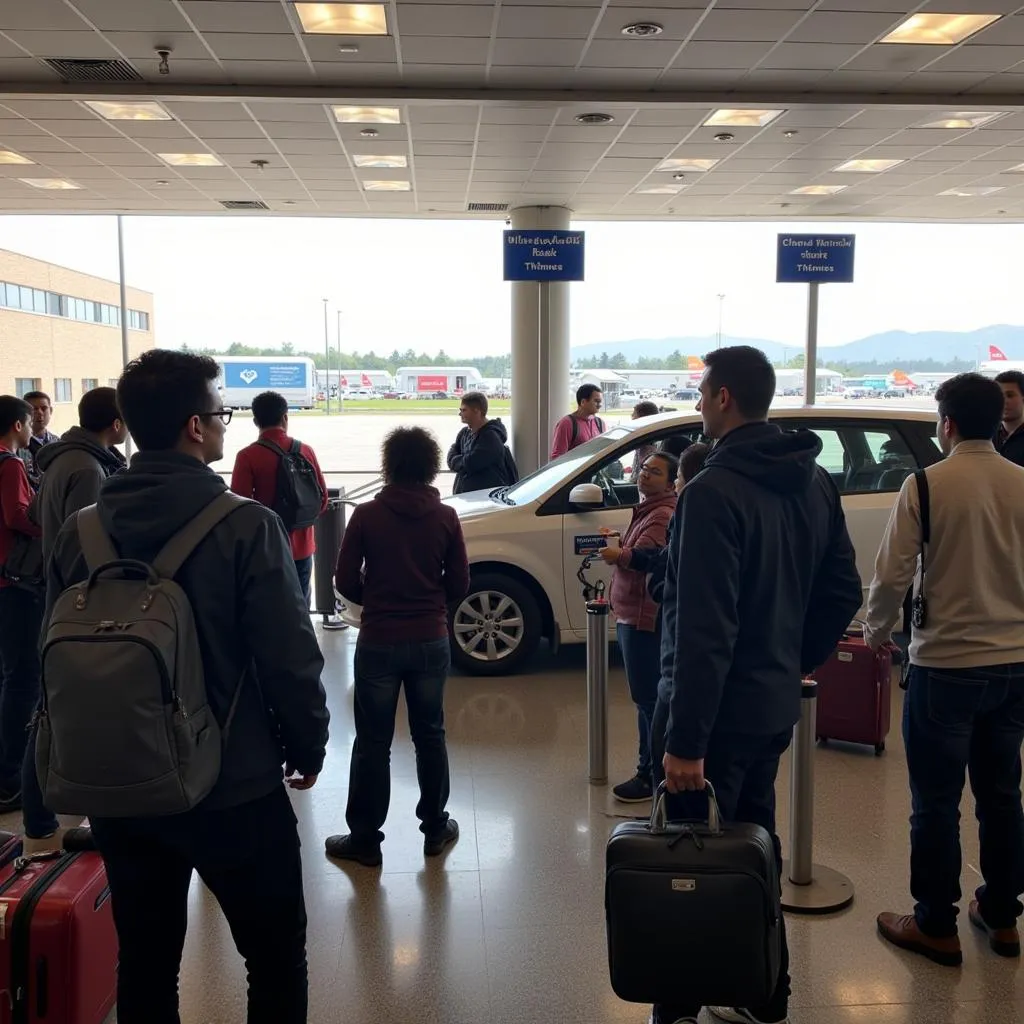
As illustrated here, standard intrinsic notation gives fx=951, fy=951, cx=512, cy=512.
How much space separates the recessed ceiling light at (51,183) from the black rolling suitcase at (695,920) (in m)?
11.0

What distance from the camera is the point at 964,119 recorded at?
320 inches

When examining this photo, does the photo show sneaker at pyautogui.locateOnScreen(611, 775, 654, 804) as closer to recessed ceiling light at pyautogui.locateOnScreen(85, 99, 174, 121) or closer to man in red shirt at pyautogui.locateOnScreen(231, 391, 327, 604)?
man in red shirt at pyautogui.locateOnScreen(231, 391, 327, 604)

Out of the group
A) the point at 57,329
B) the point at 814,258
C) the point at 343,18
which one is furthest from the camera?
the point at 57,329

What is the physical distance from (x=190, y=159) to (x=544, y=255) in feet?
12.2

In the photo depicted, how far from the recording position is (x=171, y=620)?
172cm

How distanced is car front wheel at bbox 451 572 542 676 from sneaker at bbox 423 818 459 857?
7.40ft

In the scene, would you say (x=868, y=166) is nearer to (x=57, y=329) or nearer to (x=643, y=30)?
(x=643, y=30)

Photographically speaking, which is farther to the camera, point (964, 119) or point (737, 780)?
Result: point (964, 119)

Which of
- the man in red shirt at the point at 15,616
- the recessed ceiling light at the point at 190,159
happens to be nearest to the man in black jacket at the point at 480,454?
the recessed ceiling light at the point at 190,159

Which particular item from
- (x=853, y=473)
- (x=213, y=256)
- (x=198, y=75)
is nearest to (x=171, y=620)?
(x=853, y=473)

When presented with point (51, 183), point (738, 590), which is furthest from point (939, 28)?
point (51, 183)

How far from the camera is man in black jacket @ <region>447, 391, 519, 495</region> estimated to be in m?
7.93

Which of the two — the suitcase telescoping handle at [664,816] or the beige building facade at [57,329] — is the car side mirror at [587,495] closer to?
the suitcase telescoping handle at [664,816]

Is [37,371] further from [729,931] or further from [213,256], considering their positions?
[729,931]
